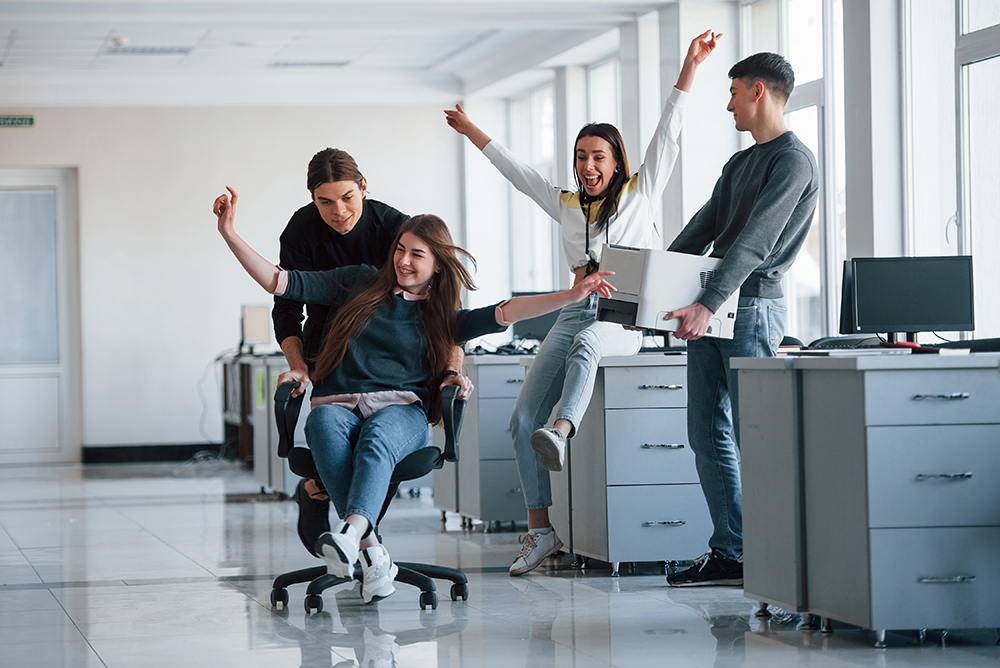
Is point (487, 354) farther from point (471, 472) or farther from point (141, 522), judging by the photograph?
point (141, 522)

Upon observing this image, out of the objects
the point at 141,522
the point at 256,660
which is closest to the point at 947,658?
the point at 256,660

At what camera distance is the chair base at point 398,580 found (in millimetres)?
3576

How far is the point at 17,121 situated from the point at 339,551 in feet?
26.9

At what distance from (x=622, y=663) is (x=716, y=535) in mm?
1098

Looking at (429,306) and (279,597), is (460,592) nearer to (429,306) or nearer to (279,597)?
(279,597)

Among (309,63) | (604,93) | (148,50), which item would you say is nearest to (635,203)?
(604,93)

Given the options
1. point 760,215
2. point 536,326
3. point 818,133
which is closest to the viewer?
point 760,215

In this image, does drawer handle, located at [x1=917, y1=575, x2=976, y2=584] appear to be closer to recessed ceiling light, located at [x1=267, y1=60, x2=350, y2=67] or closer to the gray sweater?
the gray sweater

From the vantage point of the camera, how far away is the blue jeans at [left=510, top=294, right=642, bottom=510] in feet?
13.7

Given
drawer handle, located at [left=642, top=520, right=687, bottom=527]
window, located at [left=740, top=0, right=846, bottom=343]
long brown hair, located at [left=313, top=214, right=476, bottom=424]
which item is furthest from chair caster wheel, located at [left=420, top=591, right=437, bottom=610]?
window, located at [left=740, top=0, right=846, bottom=343]

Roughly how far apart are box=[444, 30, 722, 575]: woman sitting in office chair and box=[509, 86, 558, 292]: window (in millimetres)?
5470

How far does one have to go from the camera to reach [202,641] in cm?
321

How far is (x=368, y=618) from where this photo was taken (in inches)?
137

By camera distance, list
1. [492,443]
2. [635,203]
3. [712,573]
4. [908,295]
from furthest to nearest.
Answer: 1. [492,443]
2. [908,295]
3. [635,203]
4. [712,573]
